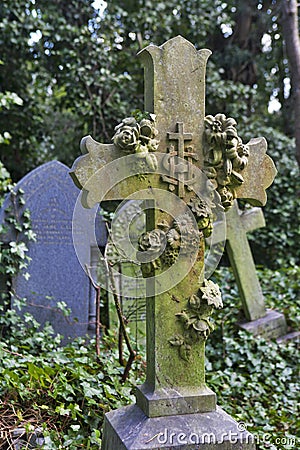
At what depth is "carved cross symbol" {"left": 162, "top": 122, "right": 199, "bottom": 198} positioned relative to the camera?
266 centimetres

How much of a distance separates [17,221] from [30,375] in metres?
2.30

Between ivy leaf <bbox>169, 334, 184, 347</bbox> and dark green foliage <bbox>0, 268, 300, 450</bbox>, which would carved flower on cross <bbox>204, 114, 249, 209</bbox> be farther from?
dark green foliage <bbox>0, 268, 300, 450</bbox>

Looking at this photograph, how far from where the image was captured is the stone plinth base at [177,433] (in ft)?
7.65

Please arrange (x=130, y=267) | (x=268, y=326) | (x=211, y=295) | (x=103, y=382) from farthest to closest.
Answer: (x=268, y=326) → (x=130, y=267) → (x=103, y=382) → (x=211, y=295)

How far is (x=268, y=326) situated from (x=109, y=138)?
4276 mm

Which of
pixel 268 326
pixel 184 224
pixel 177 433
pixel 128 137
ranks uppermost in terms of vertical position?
pixel 128 137

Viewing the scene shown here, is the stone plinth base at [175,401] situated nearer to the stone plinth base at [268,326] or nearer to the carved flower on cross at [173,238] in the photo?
the carved flower on cross at [173,238]

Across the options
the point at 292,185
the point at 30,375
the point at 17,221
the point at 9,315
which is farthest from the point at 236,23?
the point at 30,375

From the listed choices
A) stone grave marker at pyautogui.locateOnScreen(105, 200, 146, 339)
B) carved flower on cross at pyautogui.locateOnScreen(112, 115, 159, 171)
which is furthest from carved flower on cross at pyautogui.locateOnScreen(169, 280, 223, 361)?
stone grave marker at pyautogui.locateOnScreen(105, 200, 146, 339)

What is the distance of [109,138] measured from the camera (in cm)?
836

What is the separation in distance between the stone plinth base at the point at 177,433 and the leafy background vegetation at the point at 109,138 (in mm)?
597

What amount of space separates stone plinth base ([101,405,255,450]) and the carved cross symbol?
1.10 m

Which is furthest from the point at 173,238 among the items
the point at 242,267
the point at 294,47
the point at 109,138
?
the point at 109,138

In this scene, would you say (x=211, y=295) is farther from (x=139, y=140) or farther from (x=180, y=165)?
(x=139, y=140)
